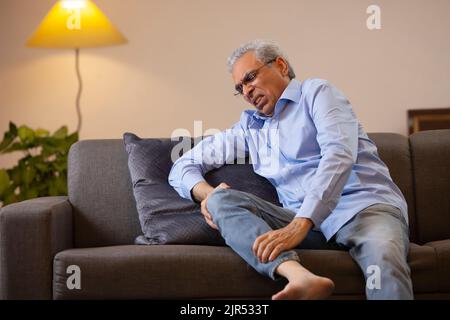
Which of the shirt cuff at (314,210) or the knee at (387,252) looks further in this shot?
the shirt cuff at (314,210)

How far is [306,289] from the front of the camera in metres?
1.70

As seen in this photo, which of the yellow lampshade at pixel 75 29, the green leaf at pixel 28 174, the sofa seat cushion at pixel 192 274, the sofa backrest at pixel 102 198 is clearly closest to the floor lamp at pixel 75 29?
the yellow lampshade at pixel 75 29

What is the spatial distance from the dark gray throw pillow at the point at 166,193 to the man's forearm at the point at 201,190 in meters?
0.05

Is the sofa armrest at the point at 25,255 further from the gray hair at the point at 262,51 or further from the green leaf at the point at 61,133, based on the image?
the green leaf at the point at 61,133

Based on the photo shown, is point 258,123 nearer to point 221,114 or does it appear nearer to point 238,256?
point 238,256

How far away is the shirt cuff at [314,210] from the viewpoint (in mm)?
1950

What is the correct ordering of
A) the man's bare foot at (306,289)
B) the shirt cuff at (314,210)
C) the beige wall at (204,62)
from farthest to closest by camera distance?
the beige wall at (204,62)
the shirt cuff at (314,210)
the man's bare foot at (306,289)

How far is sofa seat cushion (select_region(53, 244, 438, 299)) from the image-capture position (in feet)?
6.57

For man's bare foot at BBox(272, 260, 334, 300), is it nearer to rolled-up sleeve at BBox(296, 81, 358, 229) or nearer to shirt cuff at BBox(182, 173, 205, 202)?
rolled-up sleeve at BBox(296, 81, 358, 229)

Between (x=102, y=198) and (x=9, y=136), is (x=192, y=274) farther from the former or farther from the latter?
(x=9, y=136)

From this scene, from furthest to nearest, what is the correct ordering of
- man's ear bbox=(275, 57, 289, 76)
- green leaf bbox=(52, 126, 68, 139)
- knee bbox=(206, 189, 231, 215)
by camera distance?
green leaf bbox=(52, 126, 68, 139) < man's ear bbox=(275, 57, 289, 76) < knee bbox=(206, 189, 231, 215)

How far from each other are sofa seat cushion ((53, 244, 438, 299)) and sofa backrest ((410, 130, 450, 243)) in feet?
1.35

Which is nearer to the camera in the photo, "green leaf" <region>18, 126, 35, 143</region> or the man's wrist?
the man's wrist

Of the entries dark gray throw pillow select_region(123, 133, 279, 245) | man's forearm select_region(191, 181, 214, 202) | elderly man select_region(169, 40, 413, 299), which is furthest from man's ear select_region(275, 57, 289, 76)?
man's forearm select_region(191, 181, 214, 202)
